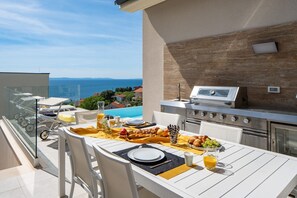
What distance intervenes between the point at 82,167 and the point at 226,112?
6.53ft

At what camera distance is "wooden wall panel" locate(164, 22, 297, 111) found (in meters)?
2.66

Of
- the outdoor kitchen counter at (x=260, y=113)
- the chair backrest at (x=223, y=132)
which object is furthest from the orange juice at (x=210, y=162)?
the outdoor kitchen counter at (x=260, y=113)

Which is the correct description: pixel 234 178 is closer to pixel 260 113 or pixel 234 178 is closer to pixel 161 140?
pixel 161 140

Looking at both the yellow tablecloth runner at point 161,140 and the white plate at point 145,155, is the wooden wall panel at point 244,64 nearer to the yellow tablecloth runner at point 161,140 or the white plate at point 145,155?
the yellow tablecloth runner at point 161,140

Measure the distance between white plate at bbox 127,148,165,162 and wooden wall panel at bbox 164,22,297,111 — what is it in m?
2.04

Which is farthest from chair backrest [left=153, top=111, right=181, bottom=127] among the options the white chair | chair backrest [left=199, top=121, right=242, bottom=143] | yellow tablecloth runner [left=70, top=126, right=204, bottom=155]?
the white chair

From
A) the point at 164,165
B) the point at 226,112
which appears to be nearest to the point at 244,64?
the point at 226,112

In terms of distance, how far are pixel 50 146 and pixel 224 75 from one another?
3571mm

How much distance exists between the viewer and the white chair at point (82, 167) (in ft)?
5.08

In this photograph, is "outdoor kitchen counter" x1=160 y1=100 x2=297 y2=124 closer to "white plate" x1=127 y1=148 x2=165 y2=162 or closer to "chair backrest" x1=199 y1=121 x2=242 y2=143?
"chair backrest" x1=199 y1=121 x2=242 y2=143

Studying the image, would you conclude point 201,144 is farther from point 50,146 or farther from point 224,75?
point 50,146

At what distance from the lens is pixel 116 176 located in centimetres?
120

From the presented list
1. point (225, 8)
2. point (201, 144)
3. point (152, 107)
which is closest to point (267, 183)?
point (201, 144)

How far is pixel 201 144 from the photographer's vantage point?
1.59 meters
